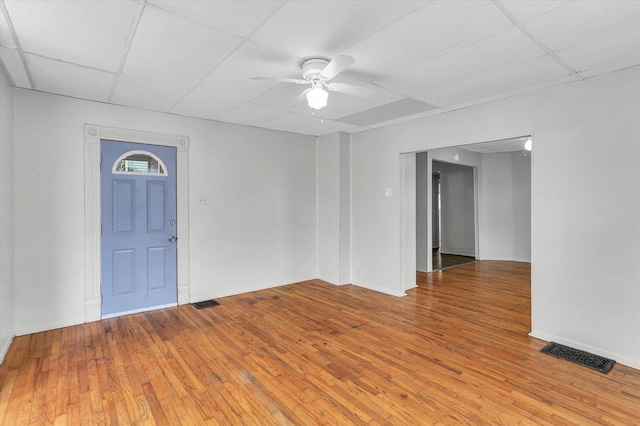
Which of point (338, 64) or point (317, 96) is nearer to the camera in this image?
point (338, 64)

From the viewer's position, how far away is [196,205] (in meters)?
4.60

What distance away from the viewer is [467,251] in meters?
8.80

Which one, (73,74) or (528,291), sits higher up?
(73,74)

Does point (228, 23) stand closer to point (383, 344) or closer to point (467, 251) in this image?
point (383, 344)

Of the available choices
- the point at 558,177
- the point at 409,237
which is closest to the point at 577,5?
the point at 558,177

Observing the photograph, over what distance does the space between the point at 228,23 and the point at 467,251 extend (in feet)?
27.4

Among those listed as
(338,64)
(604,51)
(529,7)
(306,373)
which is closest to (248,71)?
(338,64)

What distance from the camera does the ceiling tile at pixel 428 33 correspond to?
6.73 ft

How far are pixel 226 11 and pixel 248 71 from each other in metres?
0.92

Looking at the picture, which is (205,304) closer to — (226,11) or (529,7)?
(226,11)

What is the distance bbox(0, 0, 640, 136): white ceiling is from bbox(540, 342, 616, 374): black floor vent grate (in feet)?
8.41

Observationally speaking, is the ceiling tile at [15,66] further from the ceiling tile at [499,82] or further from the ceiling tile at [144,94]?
the ceiling tile at [499,82]

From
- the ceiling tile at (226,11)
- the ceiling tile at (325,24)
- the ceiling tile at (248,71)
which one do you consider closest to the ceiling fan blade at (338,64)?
the ceiling tile at (325,24)

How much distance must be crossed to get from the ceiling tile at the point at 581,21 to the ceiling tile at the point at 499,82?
1.11ft
